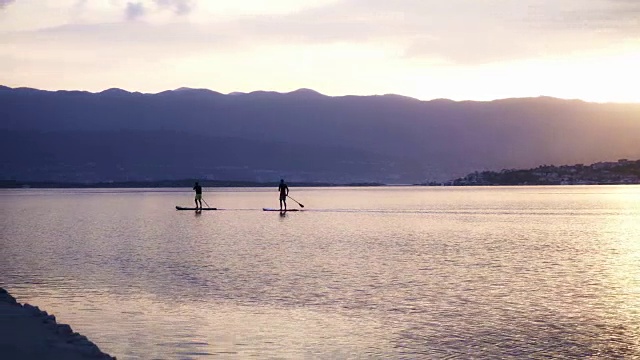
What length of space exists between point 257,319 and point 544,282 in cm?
1054

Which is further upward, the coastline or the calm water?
the coastline

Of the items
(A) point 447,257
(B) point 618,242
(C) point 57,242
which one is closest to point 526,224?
(B) point 618,242

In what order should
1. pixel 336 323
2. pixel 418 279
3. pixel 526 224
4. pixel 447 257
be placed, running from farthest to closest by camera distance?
pixel 526 224, pixel 447 257, pixel 418 279, pixel 336 323

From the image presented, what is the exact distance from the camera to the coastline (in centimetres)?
1412

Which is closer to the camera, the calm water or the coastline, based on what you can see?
the coastline

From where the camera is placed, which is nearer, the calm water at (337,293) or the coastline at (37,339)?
the coastline at (37,339)

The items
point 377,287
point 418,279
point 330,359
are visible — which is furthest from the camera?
point 418,279

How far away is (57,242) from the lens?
42.4 metres

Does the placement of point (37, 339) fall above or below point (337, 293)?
above

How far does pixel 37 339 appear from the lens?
1540 cm

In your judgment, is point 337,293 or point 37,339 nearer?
point 37,339

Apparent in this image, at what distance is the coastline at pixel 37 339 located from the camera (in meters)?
14.1

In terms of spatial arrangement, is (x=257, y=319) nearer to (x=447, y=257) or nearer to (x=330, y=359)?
(x=330, y=359)

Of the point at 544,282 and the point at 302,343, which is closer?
the point at 302,343
